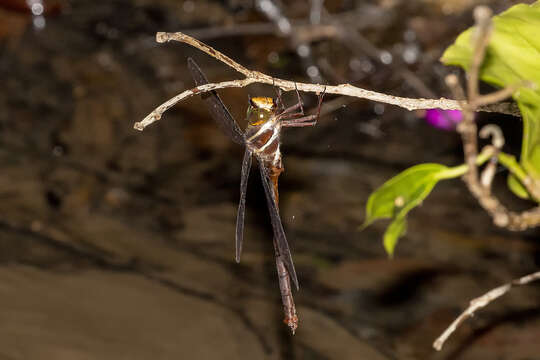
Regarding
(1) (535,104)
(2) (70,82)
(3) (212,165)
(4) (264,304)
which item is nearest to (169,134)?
(3) (212,165)

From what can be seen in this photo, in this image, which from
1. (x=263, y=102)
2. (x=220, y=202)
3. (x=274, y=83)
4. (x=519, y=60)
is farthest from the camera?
(x=220, y=202)

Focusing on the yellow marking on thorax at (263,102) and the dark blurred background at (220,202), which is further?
the dark blurred background at (220,202)

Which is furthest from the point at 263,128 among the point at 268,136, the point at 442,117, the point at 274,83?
the point at 442,117

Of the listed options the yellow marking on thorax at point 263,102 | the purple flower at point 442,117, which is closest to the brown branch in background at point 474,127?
the yellow marking on thorax at point 263,102

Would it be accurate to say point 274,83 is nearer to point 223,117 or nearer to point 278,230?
point 223,117

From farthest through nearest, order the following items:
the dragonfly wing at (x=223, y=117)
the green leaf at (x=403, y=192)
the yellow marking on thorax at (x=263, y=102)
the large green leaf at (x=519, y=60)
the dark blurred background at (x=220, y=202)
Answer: the dark blurred background at (x=220, y=202), the dragonfly wing at (x=223, y=117), the yellow marking on thorax at (x=263, y=102), the green leaf at (x=403, y=192), the large green leaf at (x=519, y=60)

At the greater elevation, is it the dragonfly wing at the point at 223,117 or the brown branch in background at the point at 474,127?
the brown branch in background at the point at 474,127

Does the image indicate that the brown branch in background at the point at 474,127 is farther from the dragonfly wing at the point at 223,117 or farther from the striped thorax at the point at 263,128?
the dragonfly wing at the point at 223,117

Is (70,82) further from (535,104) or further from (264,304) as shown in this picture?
(535,104)
